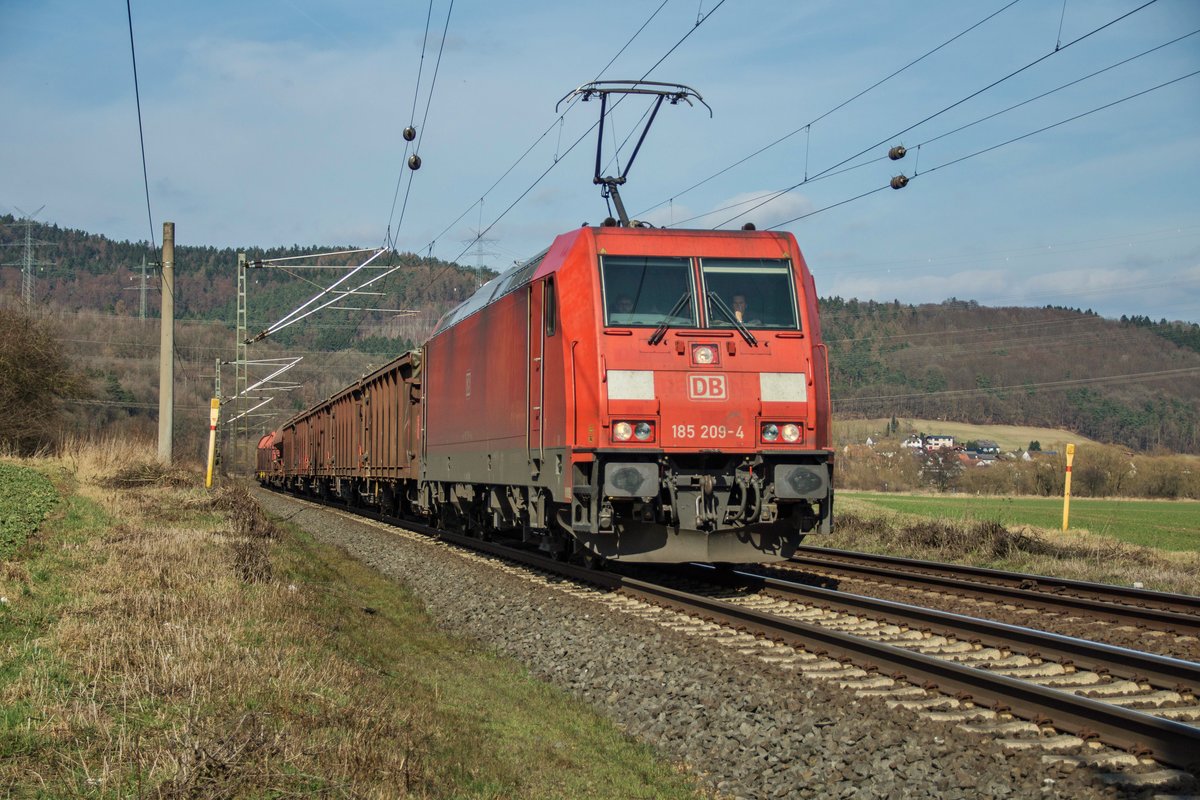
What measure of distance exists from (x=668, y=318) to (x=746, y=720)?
5388mm

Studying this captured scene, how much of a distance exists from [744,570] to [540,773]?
8.54m

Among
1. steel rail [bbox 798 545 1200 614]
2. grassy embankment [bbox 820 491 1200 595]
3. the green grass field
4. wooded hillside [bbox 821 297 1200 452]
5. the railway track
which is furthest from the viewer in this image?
wooded hillside [bbox 821 297 1200 452]

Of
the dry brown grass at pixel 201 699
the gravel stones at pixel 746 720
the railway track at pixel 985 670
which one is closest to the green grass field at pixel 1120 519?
the railway track at pixel 985 670

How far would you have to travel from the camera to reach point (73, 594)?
28.9ft

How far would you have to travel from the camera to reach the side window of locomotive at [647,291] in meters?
10.8

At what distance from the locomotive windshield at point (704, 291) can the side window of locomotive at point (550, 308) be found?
788 mm

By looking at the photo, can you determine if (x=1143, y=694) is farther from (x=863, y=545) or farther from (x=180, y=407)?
(x=180, y=407)

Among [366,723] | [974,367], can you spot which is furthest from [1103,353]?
[366,723]

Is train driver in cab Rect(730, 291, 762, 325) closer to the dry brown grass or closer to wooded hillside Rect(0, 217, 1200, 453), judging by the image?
the dry brown grass

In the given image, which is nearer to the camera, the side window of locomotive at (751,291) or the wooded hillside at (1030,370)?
the side window of locomotive at (751,291)

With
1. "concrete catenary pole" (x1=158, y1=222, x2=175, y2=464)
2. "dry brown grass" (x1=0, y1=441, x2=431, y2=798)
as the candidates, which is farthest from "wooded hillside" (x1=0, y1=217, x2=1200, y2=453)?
"dry brown grass" (x1=0, y1=441, x2=431, y2=798)

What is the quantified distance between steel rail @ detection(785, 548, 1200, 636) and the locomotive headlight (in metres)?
3.85

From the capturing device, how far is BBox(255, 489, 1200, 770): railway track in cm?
560

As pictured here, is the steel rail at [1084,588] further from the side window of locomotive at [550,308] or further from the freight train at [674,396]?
the side window of locomotive at [550,308]
